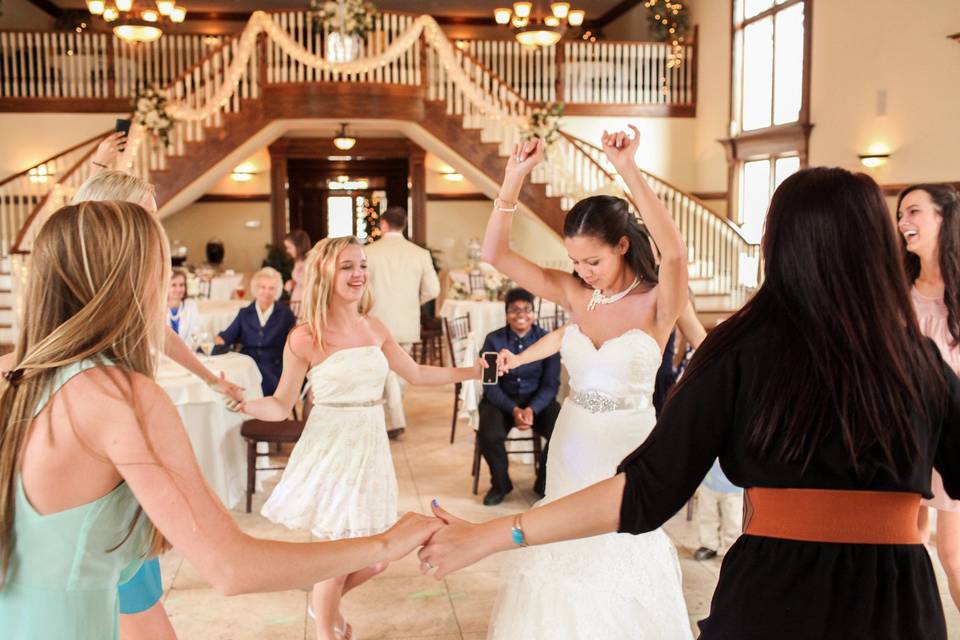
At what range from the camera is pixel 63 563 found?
1570 millimetres

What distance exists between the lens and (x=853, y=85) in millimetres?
11352

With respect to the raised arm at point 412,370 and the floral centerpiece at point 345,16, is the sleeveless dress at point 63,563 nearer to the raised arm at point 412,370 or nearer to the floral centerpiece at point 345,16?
the raised arm at point 412,370

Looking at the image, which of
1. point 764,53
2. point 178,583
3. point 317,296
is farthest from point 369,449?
point 764,53

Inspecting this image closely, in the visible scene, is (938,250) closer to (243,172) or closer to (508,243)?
(508,243)

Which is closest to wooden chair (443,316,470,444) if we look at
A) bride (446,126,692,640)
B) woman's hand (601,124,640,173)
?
bride (446,126,692,640)

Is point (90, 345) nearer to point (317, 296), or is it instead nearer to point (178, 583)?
point (317, 296)

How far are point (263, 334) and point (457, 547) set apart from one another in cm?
501

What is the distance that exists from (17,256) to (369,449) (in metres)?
7.28

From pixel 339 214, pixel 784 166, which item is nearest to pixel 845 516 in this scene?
pixel 784 166

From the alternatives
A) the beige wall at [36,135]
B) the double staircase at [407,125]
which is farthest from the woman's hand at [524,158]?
the beige wall at [36,135]

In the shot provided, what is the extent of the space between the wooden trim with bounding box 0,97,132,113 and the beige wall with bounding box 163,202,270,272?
2848 millimetres

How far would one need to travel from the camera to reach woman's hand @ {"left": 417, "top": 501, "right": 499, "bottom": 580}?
6.14 feet

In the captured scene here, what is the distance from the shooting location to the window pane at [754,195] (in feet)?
44.7

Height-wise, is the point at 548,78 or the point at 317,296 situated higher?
the point at 548,78
